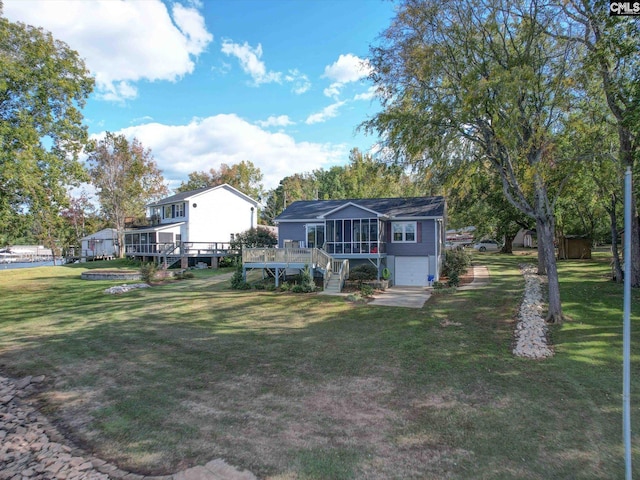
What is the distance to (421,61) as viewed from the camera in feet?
37.6

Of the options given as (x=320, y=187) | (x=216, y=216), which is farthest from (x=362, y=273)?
(x=320, y=187)

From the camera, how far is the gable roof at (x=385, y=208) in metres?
21.3

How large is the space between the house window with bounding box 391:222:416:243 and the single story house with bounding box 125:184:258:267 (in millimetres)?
15747

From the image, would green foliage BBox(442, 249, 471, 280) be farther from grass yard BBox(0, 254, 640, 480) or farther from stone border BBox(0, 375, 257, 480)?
stone border BBox(0, 375, 257, 480)

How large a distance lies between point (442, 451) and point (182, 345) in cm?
750

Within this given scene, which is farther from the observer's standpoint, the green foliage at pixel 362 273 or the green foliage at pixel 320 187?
the green foliage at pixel 320 187

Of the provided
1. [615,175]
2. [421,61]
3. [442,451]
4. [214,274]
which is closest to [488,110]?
[421,61]

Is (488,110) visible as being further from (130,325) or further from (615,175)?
(130,325)

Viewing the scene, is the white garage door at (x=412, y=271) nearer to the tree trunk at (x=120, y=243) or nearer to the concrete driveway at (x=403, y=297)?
the concrete driveway at (x=403, y=297)

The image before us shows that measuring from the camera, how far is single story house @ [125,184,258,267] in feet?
100

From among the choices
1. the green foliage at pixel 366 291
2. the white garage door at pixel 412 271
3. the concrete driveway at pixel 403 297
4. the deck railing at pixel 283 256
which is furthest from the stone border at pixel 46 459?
the white garage door at pixel 412 271

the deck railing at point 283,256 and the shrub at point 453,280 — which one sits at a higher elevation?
the deck railing at point 283,256

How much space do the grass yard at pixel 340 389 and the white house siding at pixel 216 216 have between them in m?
20.1

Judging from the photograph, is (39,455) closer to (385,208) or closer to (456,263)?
(456,263)
